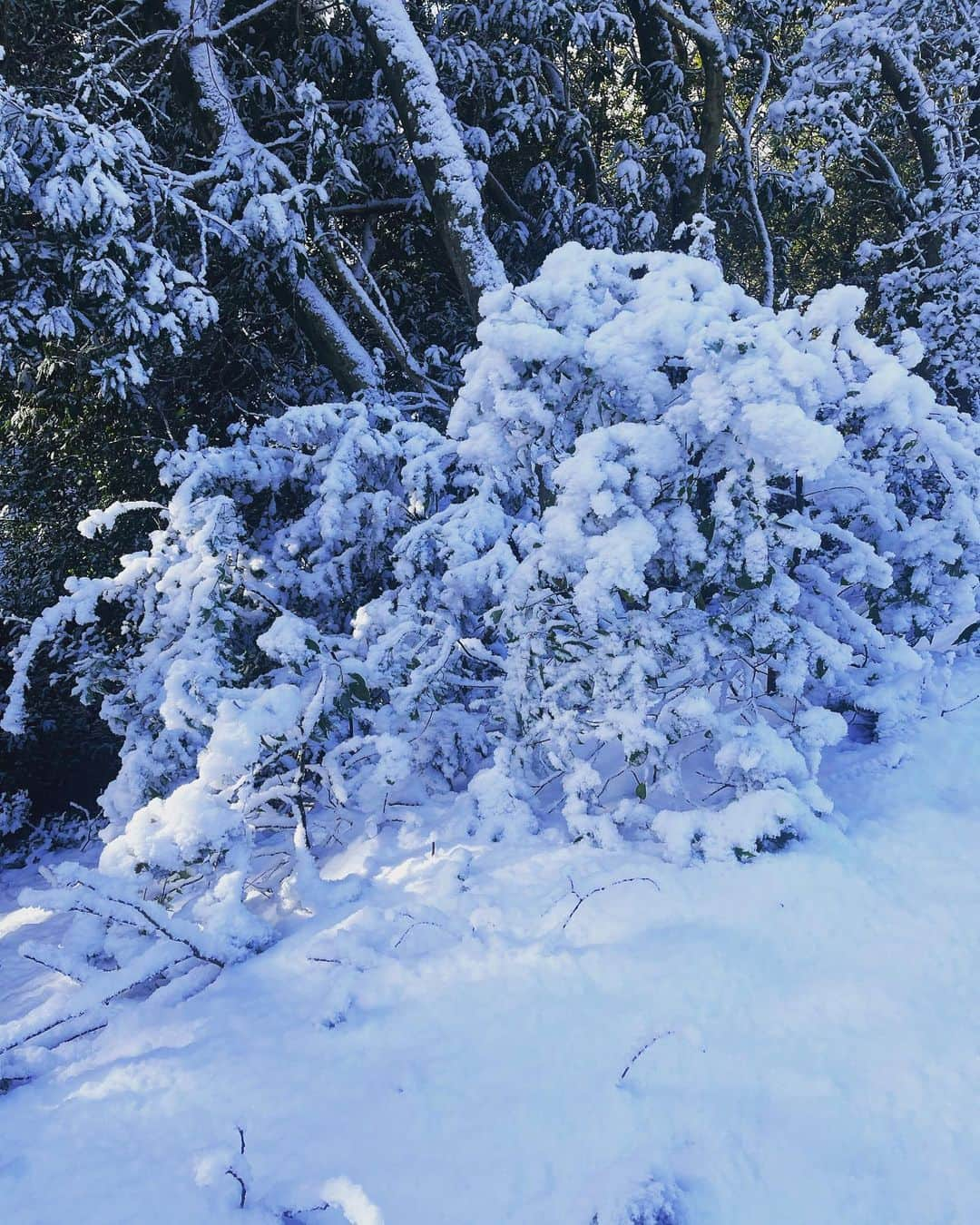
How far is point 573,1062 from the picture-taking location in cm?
198

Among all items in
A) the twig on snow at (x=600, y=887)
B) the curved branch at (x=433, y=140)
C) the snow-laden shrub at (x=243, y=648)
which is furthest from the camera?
the curved branch at (x=433, y=140)

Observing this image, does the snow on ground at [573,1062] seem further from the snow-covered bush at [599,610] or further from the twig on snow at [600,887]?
the snow-covered bush at [599,610]

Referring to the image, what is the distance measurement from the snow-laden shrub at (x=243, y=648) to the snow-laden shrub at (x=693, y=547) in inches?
22.3

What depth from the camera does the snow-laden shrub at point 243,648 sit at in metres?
2.93

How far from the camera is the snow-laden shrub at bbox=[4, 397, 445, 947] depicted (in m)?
2.93

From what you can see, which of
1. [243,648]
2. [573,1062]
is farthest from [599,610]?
[243,648]

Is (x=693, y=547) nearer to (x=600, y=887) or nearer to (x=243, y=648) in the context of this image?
(x=600, y=887)

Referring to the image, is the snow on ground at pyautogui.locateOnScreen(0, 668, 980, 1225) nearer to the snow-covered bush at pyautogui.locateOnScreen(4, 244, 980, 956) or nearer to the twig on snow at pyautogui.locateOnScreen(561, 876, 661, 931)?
the twig on snow at pyautogui.locateOnScreen(561, 876, 661, 931)

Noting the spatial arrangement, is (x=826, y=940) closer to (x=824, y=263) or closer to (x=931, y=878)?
(x=931, y=878)

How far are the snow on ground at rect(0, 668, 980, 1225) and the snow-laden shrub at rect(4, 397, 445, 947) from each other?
568mm

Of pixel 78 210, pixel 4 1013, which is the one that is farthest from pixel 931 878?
pixel 78 210

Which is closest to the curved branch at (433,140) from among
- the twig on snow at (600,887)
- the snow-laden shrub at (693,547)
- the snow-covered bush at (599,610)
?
the snow-covered bush at (599,610)

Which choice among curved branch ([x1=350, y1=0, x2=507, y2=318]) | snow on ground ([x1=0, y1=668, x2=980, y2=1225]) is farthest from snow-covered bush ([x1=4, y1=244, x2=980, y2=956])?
curved branch ([x1=350, y1=0, x2=507, y2=318])

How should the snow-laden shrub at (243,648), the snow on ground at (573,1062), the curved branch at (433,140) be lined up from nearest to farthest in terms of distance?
the snow on ground at (573,1062) < the snow-laden shrub at (243,648) < the curved branch at (433,140)
